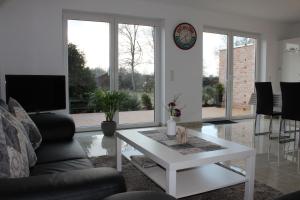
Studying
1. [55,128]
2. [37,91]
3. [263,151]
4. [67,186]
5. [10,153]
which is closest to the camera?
[67,186]

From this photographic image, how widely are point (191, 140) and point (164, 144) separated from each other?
294 millimetres

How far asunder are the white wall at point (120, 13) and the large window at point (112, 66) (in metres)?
0.23

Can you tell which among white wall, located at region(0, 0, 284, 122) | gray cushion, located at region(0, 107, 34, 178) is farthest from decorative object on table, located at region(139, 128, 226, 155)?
white wall, located at region(0, 0, 284, 122)

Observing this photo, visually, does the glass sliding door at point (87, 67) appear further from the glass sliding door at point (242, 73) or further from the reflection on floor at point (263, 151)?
the glass sliding door at point (242, 73)

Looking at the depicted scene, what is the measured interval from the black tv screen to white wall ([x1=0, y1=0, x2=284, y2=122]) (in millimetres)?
533

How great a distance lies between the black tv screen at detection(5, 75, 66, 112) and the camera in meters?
3.55

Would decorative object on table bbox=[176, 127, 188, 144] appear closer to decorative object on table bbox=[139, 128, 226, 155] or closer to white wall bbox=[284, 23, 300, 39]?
decorative object on table bbox=[139, 128, 226, 155]

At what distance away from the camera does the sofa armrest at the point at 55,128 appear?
2447 millimetres

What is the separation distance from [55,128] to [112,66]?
2.59 metres

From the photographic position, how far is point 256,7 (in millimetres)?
5336

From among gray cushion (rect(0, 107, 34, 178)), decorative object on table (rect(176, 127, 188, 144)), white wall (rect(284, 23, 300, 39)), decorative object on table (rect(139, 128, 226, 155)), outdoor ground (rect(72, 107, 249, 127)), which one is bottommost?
outdoor ground (rect(72, 107, 249, 127))

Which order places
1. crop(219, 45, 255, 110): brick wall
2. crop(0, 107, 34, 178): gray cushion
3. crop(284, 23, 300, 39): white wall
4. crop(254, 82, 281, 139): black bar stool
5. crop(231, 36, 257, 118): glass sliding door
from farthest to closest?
crop(284, 23, 300, 39): white wall < crop(231, 36, 257, 118): glass sliding door < crop(219, 45, 255, 110): brick wall < crop(254, 82, 281, 139): black bar stool < crop(0, 107, 34, 178): gray cushion

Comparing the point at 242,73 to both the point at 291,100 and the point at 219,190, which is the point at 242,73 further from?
the point at 219,190

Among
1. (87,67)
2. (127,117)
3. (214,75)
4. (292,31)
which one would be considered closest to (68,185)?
(87,67)
